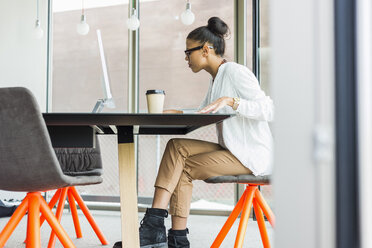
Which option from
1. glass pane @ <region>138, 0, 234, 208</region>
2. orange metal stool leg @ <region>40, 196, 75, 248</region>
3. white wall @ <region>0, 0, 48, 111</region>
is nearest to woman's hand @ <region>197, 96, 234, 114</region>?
orange metal stool leg @ <region>40, 196, 75, 248</region>

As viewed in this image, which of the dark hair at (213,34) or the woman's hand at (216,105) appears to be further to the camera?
the dark hair at (213,34)

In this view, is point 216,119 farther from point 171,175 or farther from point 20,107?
point 20,107

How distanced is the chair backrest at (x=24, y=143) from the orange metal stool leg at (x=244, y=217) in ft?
2.68

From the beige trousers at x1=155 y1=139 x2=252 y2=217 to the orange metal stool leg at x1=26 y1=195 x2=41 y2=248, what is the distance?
1.60 ft

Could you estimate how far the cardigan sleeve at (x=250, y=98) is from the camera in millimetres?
Result: 1688

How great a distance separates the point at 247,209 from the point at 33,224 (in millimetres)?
915

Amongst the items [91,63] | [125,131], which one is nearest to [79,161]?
[125,131]

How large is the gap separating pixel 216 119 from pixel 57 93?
3024 millimetres

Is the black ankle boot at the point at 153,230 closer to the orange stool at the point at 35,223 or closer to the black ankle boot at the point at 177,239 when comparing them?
the black ankle boot at the point at 177,239

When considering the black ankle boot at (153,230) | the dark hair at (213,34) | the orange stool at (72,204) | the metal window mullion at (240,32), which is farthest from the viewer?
the metal window mullion at (240,32)

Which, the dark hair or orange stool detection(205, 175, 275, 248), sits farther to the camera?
the dark hair

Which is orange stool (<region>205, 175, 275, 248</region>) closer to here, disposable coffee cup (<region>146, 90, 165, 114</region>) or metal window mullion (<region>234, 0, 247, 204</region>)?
disposable coffee cup (<region>146, 90, 165, 114</region>)

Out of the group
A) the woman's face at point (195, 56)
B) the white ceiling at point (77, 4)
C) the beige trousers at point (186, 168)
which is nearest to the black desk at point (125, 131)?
the beige trousers at point (186, 168)

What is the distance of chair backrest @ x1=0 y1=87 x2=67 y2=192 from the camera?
1.33 meters
